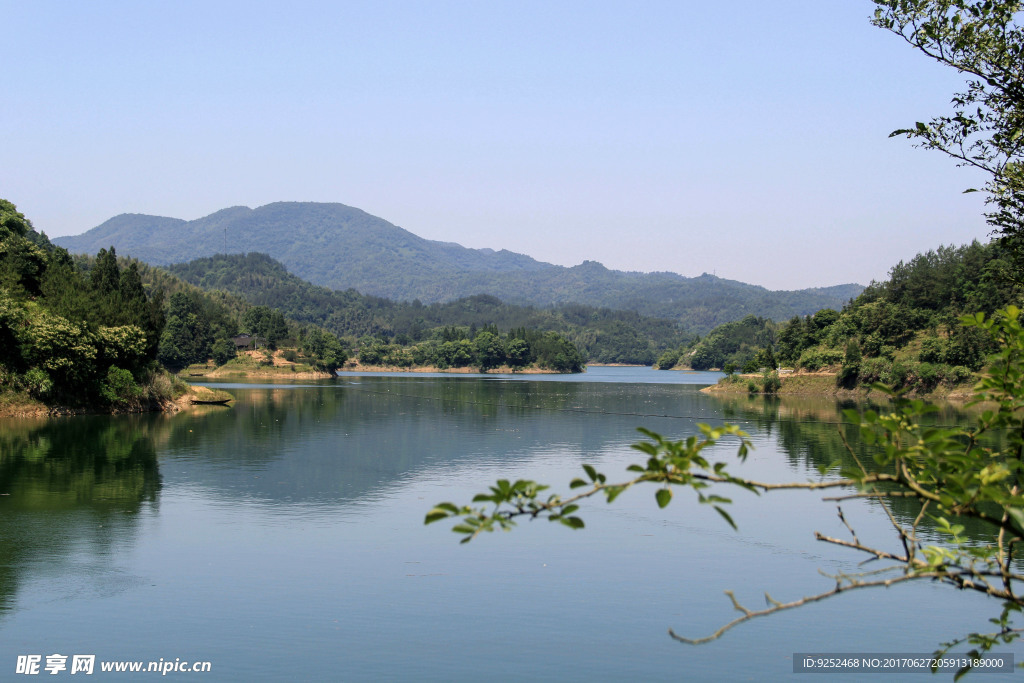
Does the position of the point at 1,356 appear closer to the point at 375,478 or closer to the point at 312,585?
the point at 375,478

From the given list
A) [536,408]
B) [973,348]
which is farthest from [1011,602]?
[973,348]

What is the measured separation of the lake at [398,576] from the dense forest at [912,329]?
6024 cm

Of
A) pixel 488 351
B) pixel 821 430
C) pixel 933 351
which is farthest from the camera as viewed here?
pixel 488 351

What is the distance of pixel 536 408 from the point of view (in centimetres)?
7412

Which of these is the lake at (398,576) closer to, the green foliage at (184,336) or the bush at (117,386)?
the bush at (117,386)

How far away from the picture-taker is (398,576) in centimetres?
2005

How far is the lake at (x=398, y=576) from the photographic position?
15.3m

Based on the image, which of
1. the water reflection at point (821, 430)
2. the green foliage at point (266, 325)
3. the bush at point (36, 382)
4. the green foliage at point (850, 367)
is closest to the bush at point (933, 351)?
the green foliage at point (850, 367)

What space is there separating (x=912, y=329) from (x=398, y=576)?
320 ft

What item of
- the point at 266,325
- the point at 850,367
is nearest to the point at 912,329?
the point at 850,367

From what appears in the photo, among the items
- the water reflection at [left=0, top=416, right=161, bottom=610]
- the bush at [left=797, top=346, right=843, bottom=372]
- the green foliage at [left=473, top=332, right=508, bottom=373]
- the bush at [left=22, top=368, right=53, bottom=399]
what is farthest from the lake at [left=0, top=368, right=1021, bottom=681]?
the green foliage at [left=473, top=332, right=508, bottom=373]

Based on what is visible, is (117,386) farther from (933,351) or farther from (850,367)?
(933,351)

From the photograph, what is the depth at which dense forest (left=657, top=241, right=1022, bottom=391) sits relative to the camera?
3504 inches

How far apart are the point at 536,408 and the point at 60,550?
2151 inches
